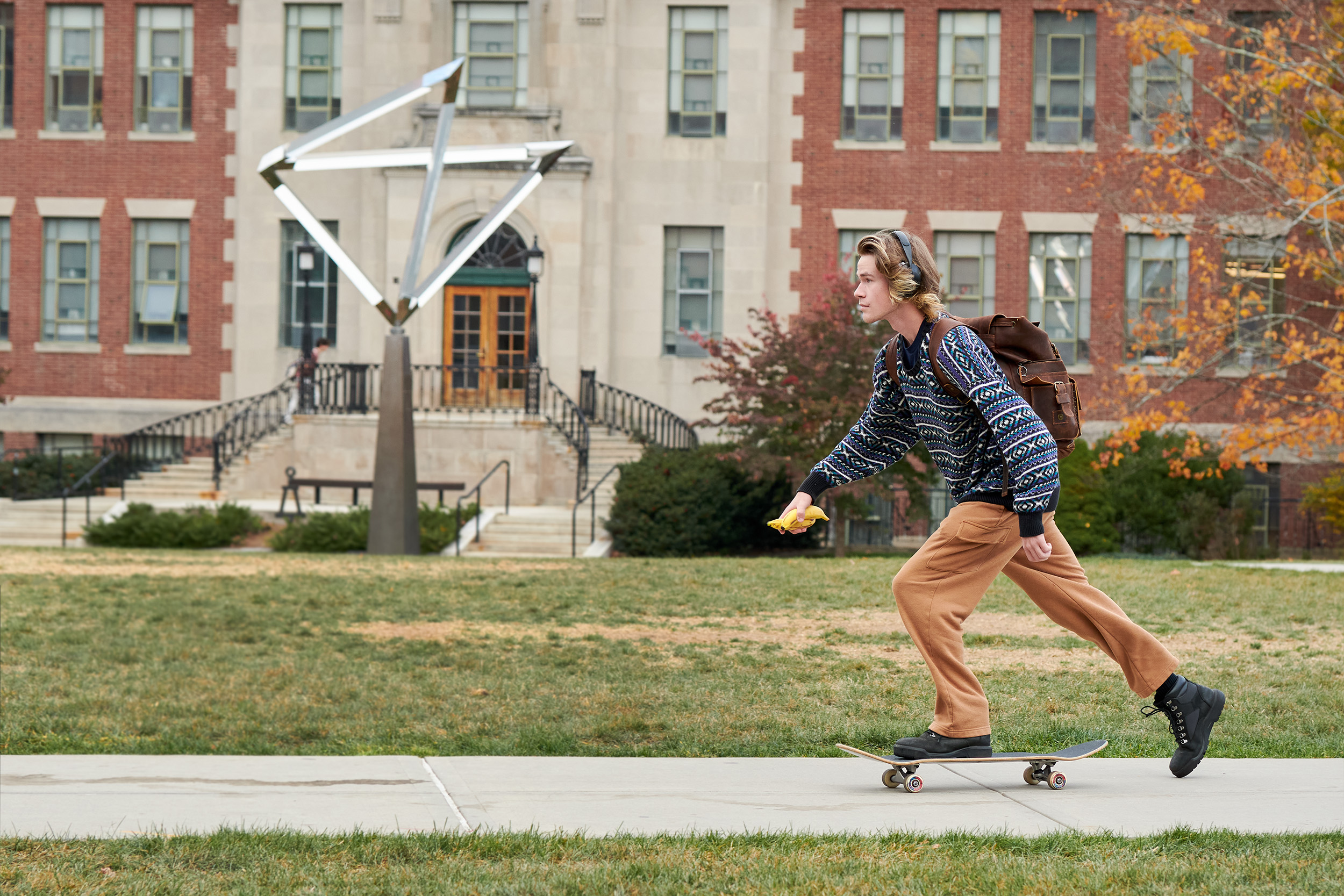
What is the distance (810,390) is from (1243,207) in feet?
38.1

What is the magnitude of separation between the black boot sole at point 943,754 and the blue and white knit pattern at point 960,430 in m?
0.96

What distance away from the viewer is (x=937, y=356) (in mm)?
5059

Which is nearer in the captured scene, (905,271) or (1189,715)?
(905,271)

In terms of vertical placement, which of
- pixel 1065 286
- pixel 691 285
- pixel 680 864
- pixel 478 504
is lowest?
pixel 478 504

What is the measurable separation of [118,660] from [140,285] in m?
22.3

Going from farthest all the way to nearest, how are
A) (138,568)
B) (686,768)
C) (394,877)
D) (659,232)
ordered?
(659,232) → (138,568) → (686,768) → (394,877)

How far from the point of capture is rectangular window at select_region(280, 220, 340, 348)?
95.9ft

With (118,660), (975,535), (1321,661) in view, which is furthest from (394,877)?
(1321,661)

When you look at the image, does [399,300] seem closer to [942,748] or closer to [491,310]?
[491,310]

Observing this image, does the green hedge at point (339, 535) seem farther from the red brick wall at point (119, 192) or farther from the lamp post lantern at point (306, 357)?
the red brick wall at point (119, 192)

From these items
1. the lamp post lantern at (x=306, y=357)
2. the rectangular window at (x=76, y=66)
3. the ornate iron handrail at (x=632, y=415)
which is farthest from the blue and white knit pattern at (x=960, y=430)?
the rectangular window at (x=76, y=66)

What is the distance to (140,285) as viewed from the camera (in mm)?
29703

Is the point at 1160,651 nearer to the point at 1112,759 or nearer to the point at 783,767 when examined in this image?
the point at 1112,759

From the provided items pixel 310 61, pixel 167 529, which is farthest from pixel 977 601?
pixel 310 61
